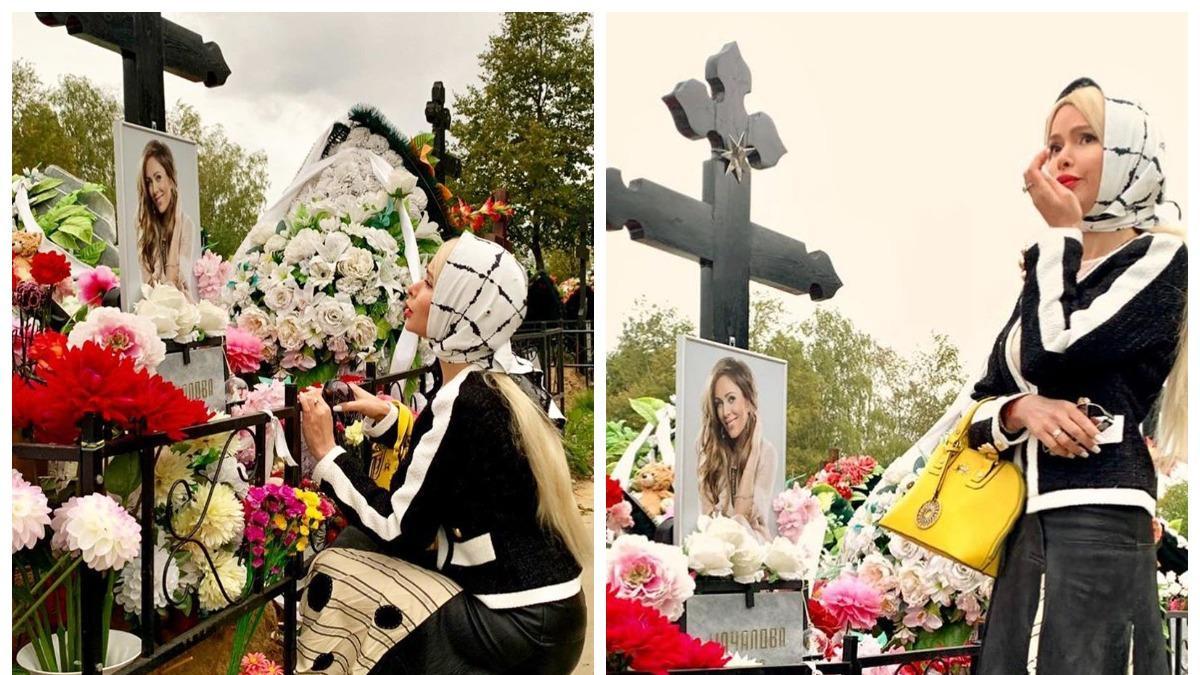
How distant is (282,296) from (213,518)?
0.66 metres

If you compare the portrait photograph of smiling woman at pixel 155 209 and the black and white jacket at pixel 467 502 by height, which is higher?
the portrait photograph of smiling woman at pixel 155 209

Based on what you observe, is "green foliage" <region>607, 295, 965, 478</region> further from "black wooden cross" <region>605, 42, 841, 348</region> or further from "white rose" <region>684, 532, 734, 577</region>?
"white rose" <region>684, 532, 734, 577</region>

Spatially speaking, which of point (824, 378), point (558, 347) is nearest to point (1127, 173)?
point (824, 378)

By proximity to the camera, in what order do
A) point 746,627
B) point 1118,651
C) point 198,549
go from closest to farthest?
1. point 198,549
2. point 1118,651
3. point 746,627

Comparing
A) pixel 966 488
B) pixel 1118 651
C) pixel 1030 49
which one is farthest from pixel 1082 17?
pixel 1118 651

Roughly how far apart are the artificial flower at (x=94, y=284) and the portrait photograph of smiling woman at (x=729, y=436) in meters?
1.37

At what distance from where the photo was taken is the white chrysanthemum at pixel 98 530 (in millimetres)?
1910

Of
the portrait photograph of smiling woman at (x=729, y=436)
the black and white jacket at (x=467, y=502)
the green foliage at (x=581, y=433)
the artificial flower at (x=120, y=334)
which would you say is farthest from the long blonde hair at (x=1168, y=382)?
the artificial flower at (x=120, y=334)

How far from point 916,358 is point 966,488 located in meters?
0.40

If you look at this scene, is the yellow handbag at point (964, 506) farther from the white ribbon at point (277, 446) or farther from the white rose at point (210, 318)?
the white rose at point (210, 318)

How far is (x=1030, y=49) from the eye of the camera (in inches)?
106

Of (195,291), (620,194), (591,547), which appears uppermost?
(620,194)

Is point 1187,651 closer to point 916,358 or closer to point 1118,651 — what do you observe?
point 1118,651

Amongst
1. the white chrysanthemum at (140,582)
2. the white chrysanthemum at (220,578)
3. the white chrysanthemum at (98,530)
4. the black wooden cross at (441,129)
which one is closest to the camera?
the white chrysanthemum at (98,530)
